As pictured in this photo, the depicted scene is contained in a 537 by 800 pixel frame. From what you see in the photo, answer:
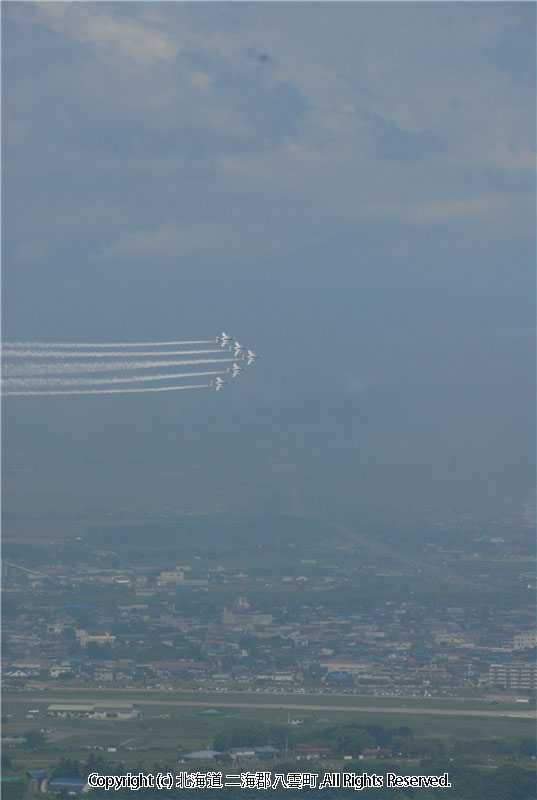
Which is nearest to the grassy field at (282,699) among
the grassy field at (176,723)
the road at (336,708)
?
the grassy field at (176,723)

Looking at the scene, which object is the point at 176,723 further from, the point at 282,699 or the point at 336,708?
the point at 336,708

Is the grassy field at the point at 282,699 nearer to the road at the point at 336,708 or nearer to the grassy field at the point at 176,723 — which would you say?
the grassy field at the point at 176,723

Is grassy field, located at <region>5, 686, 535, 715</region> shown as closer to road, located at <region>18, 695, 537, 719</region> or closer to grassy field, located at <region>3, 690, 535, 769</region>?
grassy field, located at <region>3, 690, 535, 769</region>

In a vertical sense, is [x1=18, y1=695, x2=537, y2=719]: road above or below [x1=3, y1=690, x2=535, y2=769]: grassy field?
above

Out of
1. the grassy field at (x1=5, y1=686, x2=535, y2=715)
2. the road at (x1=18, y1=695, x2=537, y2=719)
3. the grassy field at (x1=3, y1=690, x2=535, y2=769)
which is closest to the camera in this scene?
the grassy field at (x1=3, y1=690, x2=535, y2=769)

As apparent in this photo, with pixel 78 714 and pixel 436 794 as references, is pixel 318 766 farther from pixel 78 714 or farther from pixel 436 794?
pixel 78 714

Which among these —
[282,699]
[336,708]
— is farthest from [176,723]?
[336,708]

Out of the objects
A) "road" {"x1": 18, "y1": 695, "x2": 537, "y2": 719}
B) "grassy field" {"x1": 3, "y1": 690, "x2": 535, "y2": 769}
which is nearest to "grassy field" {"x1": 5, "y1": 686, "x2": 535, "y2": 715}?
"grassy field" {"x1": 3, "y1": 690, "x2": 535, "y2": 769}

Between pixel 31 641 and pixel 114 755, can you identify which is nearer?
pixel 114 755

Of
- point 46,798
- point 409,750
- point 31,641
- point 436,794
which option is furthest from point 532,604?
point 46,798

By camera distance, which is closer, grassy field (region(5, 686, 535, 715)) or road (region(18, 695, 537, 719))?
road (region(18, 695, 537, 719))

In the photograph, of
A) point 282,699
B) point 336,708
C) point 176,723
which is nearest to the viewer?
point 176,723
